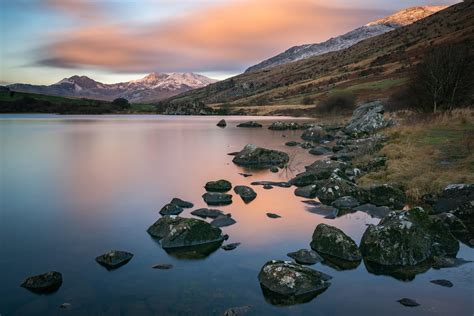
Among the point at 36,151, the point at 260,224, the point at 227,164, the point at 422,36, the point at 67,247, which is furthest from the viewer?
the point at 422,36

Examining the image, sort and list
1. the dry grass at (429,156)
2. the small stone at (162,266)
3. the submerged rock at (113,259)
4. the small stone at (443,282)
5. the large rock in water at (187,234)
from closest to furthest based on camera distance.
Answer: the small stone at (443,282) → the small stone at (162,266) → the submerged rock at (113,259) → the large rock in water at (187,234) → the dry grass at (429,156)

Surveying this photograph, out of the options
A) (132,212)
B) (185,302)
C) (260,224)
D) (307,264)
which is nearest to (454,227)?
(307,264)

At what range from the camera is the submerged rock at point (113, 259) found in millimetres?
13266

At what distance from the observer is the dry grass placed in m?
21.4

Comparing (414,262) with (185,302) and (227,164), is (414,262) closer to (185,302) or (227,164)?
(185,302)

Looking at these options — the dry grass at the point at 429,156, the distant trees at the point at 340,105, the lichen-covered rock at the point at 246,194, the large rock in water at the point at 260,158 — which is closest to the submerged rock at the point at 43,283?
the lichen-covered rock at the point at 246,194

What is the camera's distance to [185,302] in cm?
1084

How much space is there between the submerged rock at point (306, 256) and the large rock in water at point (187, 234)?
335 centimetres

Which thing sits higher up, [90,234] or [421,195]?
[421,195]

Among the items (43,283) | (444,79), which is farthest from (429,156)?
(43,283)

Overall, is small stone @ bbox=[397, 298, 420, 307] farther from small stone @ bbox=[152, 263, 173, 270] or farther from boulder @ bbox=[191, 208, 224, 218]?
boulder @ bbox=[191, 208, 224, 218]

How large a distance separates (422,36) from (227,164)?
18697 cm

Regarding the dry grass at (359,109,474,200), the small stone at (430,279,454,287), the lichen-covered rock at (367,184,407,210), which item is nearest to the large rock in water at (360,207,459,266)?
the small stone at (430,279,454,287)

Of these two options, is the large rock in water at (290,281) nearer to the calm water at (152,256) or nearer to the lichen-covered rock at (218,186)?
the calm water at (152,256)
